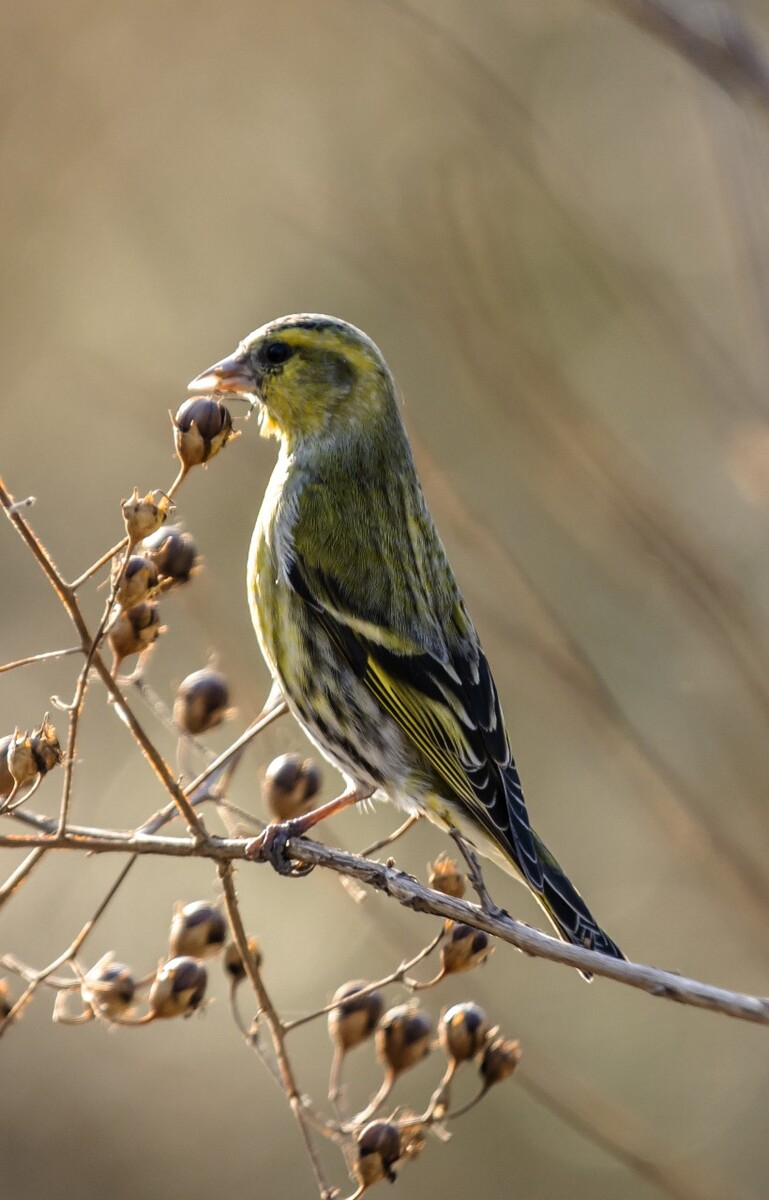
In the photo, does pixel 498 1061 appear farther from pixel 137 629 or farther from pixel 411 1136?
pixel 137 629

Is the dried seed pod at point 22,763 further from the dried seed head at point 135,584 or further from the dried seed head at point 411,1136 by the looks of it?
the dried seed head at point 411,1136

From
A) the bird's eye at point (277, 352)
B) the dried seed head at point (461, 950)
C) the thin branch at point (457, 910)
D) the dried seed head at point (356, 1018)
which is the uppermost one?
the bird's eye at point (277, 352)

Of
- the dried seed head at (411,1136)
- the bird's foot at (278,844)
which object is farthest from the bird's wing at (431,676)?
the dried seed head at (411,1136)

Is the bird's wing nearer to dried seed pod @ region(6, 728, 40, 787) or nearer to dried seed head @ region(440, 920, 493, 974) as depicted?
dried seed head @ region(440, 920, 493, 974)

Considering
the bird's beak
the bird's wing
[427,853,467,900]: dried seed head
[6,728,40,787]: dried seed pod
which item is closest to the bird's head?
the bird's beak

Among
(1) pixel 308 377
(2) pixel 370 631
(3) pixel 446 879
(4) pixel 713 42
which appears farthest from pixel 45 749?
(1) pixel 308 377

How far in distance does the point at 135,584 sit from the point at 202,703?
0.55m

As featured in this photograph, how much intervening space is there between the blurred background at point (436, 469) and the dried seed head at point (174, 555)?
896 mm

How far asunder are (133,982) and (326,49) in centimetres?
717

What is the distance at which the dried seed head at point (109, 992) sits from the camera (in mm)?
2857

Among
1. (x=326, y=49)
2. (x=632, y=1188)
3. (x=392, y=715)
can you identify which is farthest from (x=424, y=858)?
(x=326, y=49)

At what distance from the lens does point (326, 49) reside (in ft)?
28.8

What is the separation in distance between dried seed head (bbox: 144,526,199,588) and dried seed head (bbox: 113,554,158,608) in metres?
0.18

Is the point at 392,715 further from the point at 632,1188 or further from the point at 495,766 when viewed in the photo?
the point at 632,1188
